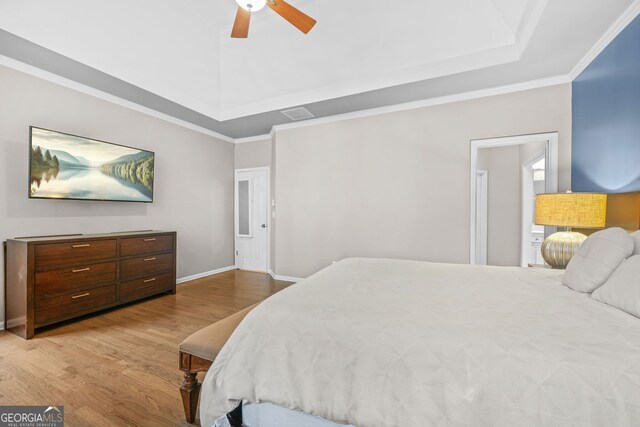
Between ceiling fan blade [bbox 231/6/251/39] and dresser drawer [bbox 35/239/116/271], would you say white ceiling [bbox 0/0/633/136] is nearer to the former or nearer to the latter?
ceiling fan blade [bbox 231/6/251/39]

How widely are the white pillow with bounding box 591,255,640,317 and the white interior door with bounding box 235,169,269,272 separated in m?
4.56

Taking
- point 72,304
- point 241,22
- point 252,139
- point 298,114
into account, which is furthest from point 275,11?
point 252,139

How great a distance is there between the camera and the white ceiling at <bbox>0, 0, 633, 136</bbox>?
2.36 meters

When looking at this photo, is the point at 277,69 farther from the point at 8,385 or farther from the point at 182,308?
the point at 8,385

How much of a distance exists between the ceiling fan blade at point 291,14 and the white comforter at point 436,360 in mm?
1858

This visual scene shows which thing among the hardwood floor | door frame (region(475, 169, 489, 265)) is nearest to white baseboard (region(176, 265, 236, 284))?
the hardwood floor

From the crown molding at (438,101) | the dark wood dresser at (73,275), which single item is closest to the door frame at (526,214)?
the crown molding at (438,101)

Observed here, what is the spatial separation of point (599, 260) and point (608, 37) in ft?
6.83

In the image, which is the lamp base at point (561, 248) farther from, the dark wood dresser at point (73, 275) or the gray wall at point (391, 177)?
the dark wood dresser at point (73, 275)

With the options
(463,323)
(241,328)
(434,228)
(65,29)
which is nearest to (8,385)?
(241,328)

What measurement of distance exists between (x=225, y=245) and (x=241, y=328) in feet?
14.2

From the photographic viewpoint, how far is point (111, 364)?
2.04 meters

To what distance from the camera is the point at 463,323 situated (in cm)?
108

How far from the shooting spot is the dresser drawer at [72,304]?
2541 mm
